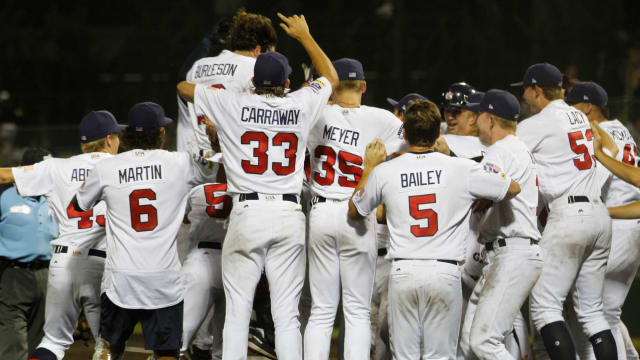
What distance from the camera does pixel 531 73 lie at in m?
6.29

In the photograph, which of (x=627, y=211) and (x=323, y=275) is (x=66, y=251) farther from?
(x=627, y=211)

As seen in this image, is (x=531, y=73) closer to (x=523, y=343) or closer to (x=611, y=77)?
(x=523, y=343)

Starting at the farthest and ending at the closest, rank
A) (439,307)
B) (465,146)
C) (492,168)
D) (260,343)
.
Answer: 1. (260,343)
2. (465,146)
3. (492,168)
4. (439,307)

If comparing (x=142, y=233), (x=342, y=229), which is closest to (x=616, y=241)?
(x=342, y=229)

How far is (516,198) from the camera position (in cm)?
553

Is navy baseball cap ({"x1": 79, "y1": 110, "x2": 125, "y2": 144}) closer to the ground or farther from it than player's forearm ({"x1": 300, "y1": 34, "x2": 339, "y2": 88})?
closer to the ground

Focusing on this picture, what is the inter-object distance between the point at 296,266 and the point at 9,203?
2582 millimetres

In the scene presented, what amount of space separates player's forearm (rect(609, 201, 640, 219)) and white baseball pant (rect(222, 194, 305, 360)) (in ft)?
7.61

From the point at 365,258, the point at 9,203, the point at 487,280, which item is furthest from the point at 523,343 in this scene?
the point at 9,203

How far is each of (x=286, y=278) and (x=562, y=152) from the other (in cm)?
223

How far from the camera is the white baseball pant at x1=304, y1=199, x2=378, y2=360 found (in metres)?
5.54

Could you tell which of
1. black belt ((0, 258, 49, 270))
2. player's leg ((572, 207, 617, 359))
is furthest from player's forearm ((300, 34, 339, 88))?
black belt ((0, 258, 49, 270))

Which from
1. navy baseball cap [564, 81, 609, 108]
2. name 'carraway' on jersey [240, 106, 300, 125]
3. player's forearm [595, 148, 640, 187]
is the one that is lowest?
player's forearm [595, 148, 640, 187]

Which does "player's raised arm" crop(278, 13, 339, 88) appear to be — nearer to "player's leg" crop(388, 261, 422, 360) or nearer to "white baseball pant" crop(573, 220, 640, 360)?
"player's leg" crop(388, 261, 422, 360)
